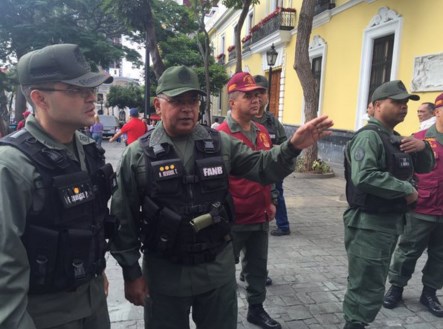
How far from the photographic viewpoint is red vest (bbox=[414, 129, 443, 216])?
10.2ft

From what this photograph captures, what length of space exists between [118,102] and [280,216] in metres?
34.2

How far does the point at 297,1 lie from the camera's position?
51.4 feet

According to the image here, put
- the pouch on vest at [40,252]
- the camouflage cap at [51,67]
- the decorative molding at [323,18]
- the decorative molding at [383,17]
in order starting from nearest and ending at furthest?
the pouch on vest at [40,252], the camouflage cap at [51,67], the decorative molding at [383,17], the decorative molding at [323,18]

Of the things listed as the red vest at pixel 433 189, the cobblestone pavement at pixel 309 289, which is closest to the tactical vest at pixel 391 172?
the red vest at pixel 433 189

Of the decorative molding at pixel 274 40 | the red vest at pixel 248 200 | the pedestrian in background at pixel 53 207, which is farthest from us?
the decorative molding at pixel 274 40

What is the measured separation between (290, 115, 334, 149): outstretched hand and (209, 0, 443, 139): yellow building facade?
25.5ft

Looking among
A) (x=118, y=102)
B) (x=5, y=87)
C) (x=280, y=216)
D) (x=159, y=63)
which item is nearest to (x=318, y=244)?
(x=280, y=216)

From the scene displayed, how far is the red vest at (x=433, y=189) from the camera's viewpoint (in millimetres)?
3119

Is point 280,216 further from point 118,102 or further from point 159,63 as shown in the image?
point 118,102

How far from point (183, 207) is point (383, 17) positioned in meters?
10.4

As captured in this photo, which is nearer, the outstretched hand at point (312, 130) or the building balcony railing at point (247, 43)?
the outstretched hand at point (312, 130)

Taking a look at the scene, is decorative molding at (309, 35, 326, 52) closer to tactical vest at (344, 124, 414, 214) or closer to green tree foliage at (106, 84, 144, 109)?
tactical vest at (344, 124, 414, 214)

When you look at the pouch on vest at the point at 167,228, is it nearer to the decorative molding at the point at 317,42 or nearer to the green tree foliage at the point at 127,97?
the decorative molding at the point at 317,42

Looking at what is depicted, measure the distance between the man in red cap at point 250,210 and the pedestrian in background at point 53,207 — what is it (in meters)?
1.30
